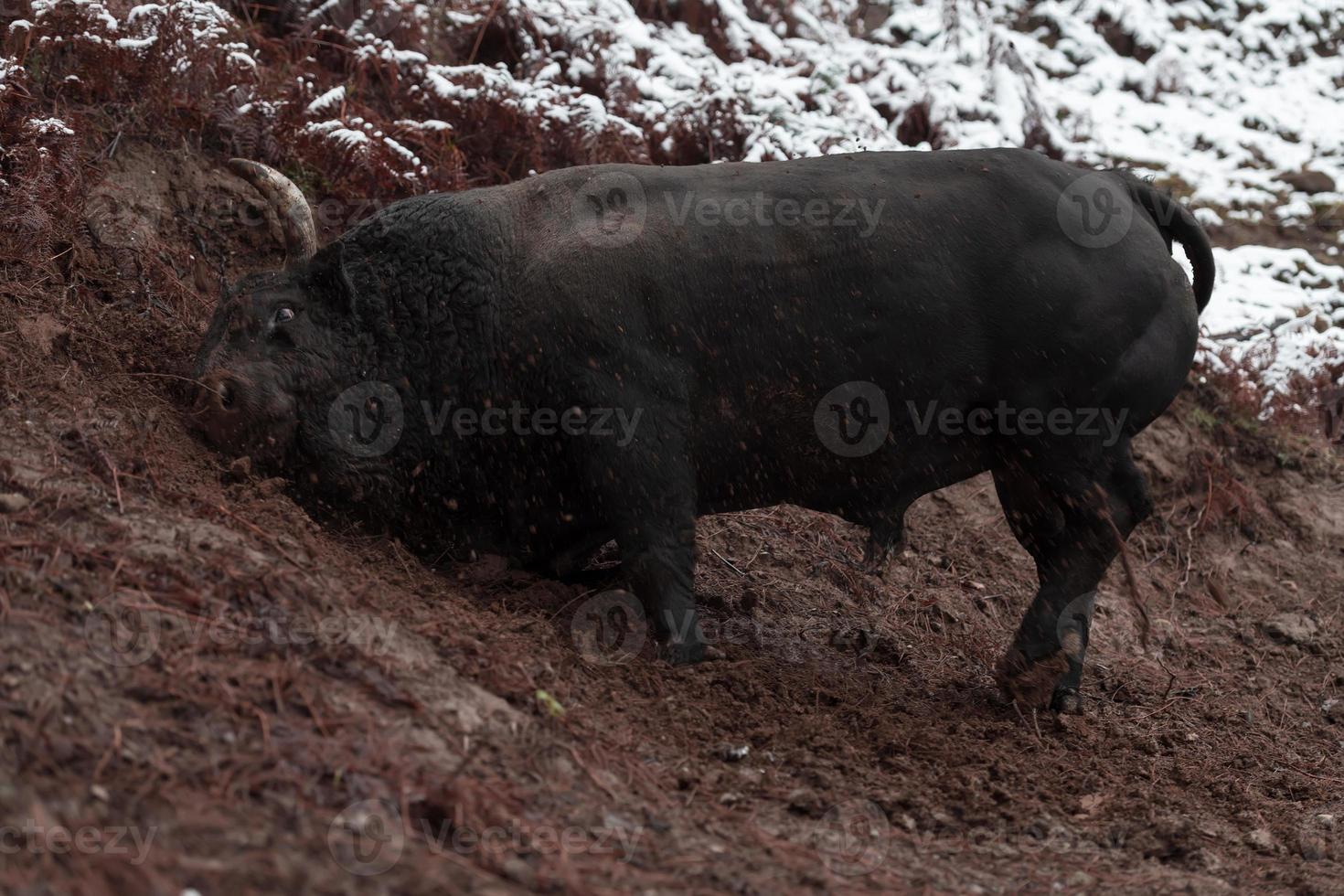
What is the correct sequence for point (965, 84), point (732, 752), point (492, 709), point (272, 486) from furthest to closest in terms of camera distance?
point (965, 84) < point (272, 486) < point (732, 752) < point (492, 709)

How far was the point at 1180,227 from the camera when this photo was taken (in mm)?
5656

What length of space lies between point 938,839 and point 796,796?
476 millimetres

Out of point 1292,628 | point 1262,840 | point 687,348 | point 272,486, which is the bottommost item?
point 1292,628

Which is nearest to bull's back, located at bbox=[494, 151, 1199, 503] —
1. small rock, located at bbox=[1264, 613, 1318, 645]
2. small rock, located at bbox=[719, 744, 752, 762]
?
small rock, located at bbox=[719, 744, 752, 762]

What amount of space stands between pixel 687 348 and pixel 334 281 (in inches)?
57.7

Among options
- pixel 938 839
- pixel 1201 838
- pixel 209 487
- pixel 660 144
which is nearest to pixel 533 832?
pixel 938 839

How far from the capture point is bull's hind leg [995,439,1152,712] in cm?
529

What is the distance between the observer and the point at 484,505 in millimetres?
5258

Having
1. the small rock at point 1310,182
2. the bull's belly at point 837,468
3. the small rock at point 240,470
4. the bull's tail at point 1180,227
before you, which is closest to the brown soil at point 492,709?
the small rock at point 240,470

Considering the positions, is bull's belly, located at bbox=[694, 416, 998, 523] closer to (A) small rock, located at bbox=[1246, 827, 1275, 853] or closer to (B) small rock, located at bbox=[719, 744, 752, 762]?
(B) small rock, located at bbox=[719, 744, 752, 762]

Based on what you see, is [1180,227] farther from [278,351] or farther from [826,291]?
[278,351]

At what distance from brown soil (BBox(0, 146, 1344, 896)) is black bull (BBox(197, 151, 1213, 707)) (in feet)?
1.06

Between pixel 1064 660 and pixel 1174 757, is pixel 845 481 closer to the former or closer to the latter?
pixel 1064 660

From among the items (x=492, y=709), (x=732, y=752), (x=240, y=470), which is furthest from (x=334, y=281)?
(x=732, y=752)
